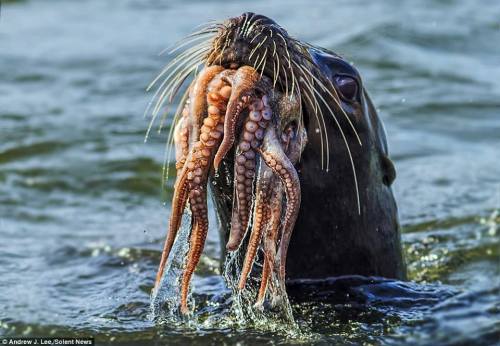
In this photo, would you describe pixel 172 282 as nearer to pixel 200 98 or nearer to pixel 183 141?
pixel 183 141

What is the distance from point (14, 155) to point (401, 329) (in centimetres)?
509

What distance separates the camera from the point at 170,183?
333 inches

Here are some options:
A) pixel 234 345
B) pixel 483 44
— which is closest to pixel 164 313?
pixel 234 345

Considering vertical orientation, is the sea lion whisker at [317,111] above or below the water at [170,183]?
above

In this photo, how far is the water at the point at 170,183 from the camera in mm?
4863

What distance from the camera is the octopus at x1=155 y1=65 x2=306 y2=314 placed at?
422 centimetres

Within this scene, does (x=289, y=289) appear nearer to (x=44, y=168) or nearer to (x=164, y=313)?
(x=164, y=313)

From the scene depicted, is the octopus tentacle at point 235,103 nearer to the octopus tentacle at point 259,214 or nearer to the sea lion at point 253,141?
the sea lion at point 253,141

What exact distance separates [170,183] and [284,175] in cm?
430

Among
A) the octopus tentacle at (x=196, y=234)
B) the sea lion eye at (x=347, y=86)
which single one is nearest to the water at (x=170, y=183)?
the octopus tentacle at (x=196, y=234)

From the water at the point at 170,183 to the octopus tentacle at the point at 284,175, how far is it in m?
0.47

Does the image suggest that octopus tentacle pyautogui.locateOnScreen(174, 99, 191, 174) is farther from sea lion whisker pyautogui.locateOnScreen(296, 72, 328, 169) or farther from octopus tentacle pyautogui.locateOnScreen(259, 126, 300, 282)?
sea lion whisker pyautogui.locateOnScreen(296, 72, 328, 169)

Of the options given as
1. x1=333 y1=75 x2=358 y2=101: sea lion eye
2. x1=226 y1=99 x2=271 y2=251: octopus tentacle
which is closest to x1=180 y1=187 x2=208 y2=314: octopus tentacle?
A: x1=226 y1=99 x2=271 y2=251: octopus tentacle

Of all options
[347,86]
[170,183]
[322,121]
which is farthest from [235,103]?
[170,183]
